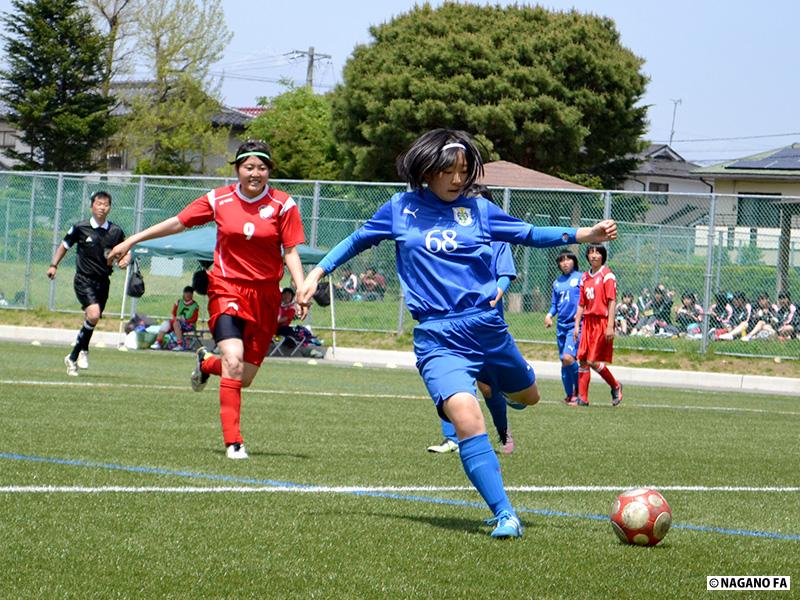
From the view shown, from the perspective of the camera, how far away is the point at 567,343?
16.8 metres

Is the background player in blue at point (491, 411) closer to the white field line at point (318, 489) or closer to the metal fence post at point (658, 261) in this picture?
the white field line at point (318, 489)

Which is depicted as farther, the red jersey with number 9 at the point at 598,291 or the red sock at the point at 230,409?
the red jersey with number 9 at the point at 598,291

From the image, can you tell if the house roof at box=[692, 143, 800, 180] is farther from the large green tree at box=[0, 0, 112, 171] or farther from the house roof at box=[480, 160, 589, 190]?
the large green tree at box=[0, 0, 112, 171]

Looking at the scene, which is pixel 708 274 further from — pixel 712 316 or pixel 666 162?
pixel 666 162

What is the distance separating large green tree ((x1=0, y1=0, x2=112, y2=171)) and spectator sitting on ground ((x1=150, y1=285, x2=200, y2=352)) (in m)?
29.4

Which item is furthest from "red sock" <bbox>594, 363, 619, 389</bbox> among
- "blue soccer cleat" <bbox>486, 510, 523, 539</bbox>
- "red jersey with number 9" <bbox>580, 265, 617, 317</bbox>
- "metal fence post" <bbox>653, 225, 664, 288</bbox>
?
"blue soccer cleat" <bbox>486, 510, 523, 539</bbox>

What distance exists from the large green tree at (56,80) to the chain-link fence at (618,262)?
25427 millimetres

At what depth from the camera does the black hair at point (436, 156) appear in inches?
250

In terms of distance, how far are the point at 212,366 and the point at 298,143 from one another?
5058 centimetres

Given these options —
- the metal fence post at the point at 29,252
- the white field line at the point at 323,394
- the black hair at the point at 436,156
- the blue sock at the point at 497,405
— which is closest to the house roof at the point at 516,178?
the metal fence post at the point at 29,252

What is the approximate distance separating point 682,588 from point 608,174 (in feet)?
148

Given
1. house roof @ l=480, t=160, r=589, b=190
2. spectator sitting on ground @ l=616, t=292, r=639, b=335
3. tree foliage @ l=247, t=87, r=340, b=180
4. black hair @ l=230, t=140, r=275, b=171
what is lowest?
spectator sitting on ground @ l=616, t=292, r=639, b=335

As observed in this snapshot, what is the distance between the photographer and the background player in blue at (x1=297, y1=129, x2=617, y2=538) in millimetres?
6309

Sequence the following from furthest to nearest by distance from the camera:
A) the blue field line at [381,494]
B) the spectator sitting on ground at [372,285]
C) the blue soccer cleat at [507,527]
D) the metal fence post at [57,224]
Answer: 1. the metal fence post at [57,224]
2. the spectator sitting on ground at [372,285]
3. the blue field line at [381,494]
4. the blue soccer cleat at [507,527]
